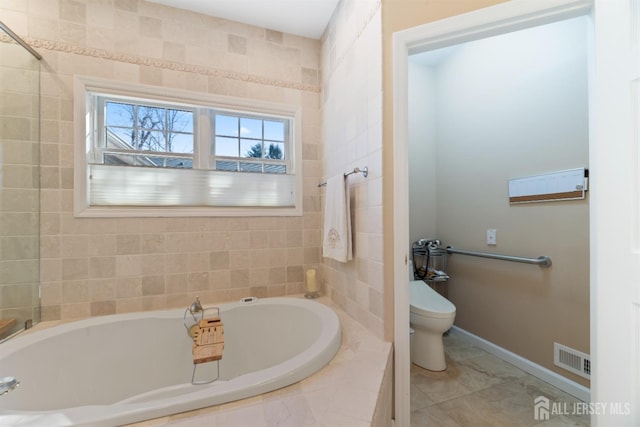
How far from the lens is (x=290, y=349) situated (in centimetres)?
158

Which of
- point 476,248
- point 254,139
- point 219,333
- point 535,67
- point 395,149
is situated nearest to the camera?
point 395,149

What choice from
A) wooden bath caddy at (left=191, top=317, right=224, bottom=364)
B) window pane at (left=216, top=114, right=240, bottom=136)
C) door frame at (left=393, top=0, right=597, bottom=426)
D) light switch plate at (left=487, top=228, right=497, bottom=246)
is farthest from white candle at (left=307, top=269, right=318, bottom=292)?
light switch plate at (left=487, top=228, right=497, bottom=246)

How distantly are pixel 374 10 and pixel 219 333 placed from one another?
1.97m

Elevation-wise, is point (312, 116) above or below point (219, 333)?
above

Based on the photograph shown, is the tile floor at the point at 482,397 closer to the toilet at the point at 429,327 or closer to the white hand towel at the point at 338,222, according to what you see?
the toilet at the point at 429,327

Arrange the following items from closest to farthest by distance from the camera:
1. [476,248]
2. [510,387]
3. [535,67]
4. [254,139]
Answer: [510,387] → [535,67] → [254,139] → [476,248]

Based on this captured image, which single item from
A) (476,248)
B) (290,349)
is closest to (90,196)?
(290,349)

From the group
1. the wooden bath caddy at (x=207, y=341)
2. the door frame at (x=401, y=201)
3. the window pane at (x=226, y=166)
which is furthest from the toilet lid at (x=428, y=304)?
the window pane at (x=226, y=166)

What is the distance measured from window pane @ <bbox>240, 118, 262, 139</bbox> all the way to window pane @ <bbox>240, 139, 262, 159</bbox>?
5 centimetres

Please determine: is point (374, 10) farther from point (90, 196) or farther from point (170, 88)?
point (90, 196)

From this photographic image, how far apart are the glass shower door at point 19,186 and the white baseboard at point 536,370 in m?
3.08

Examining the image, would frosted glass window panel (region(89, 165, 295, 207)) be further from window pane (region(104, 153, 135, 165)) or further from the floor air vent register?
the floor air vent register

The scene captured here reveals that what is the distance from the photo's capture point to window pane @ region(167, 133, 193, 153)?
178cm

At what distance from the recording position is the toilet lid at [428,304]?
68.3 inches
